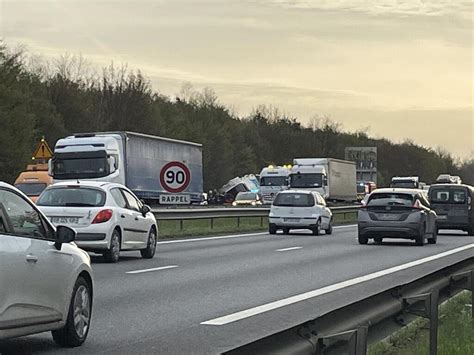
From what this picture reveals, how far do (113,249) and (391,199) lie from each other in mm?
11505

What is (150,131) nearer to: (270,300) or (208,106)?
(208,106)

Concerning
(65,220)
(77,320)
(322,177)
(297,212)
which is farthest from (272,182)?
(77,320)

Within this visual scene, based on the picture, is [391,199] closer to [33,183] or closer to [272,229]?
[272,229]

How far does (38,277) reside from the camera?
29.7 feet

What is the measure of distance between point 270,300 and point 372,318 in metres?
5.96

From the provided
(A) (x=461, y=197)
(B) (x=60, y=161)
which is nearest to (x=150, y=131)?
(B) (x=60, y=161)

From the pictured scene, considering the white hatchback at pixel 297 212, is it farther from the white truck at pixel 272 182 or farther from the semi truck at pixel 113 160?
the white truck at pixel 272 182

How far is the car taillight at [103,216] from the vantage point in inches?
793

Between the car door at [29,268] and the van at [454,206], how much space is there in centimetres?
2927

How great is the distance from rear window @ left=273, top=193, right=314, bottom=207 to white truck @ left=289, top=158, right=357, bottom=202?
930 inches

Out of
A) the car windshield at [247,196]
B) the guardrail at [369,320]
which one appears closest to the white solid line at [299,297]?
the guardrail at [369,320]

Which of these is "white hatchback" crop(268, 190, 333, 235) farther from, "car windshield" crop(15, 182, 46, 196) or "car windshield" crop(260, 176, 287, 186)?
"car windshield" crop(260, 176, 287, 186)

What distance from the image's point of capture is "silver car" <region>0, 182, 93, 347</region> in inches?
336

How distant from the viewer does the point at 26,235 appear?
29.7 feet
